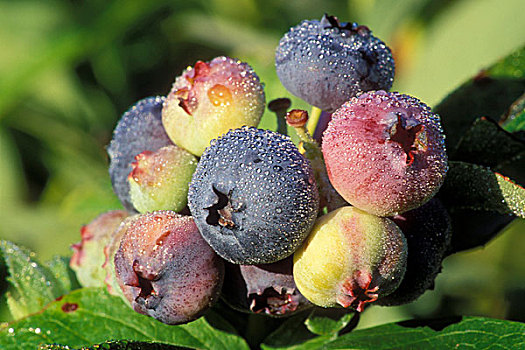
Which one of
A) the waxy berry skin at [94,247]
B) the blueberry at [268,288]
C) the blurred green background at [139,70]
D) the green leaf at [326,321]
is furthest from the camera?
the blurred green background at [139,70]

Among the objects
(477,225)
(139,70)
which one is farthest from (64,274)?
(139,70)

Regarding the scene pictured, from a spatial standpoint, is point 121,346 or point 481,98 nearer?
point 121,346

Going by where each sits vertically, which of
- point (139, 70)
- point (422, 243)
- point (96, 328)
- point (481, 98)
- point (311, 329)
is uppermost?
point (481, 98)

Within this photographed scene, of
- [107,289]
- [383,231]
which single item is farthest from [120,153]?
[383,231]

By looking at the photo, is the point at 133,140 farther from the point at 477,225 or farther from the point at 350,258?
the point at 477,225

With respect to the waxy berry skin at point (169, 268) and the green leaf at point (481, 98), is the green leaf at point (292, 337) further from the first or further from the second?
the green leaf at point (481, 98)

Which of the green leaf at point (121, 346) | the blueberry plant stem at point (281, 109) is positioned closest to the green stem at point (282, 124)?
the blueberry plant stem at point (281, 109)

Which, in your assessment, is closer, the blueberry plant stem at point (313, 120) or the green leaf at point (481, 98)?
the blueberry plant stem at point (313, 120)
